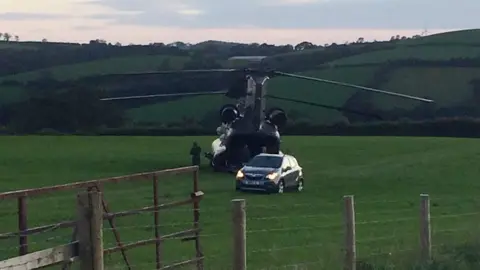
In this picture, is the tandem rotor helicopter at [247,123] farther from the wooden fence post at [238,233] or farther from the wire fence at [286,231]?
the wooden fence post at [238,233]

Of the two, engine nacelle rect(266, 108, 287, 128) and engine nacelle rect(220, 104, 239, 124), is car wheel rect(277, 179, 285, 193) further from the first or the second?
engine nacelle rect(220, 104, 239, 124)

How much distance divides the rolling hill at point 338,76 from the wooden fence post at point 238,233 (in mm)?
69707

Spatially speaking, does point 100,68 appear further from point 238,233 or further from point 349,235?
point 238,233

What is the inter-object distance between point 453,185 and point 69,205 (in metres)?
14.6

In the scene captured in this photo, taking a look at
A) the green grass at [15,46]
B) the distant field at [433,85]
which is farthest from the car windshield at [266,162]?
the green grass at [15,46]

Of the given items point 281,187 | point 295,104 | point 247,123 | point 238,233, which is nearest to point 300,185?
point 281,187

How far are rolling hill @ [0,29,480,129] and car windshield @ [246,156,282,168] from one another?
4337cm

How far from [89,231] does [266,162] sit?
28.0 m

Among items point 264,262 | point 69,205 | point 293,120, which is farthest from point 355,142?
point 264,262

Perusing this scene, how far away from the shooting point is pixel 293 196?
32844mm

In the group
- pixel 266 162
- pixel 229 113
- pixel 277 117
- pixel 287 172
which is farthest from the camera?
pixel 229 113

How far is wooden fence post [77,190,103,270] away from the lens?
714cm

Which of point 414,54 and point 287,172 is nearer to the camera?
point 287,172

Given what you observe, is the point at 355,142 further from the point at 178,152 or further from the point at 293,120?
the point at 293,120
